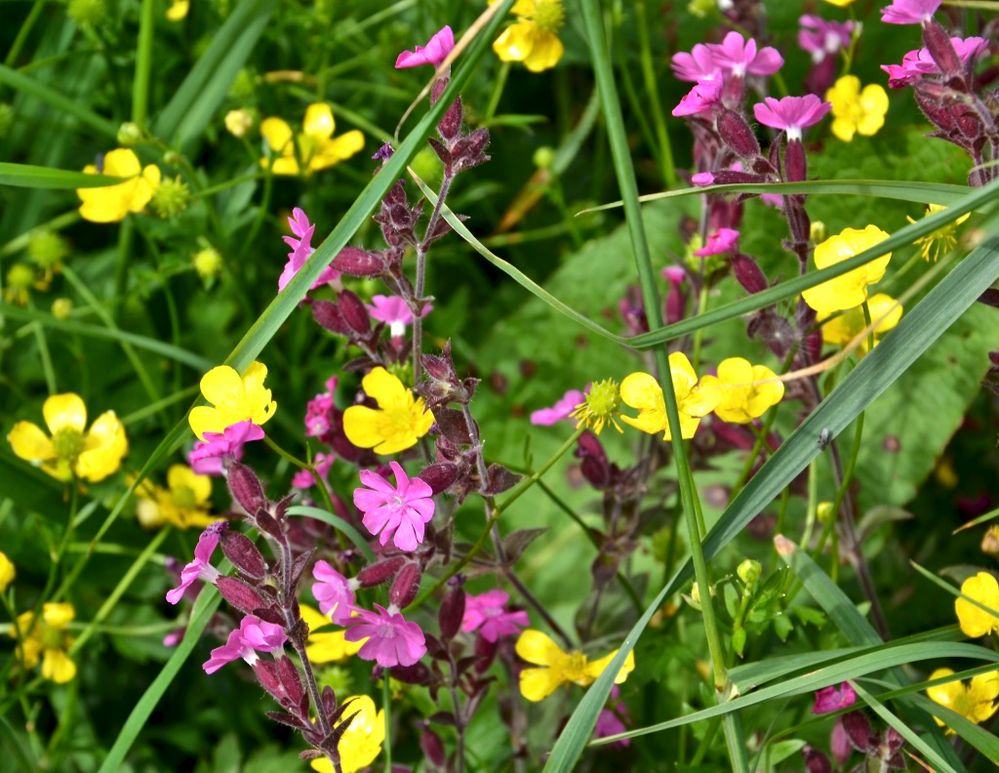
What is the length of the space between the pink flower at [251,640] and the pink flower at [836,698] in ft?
1.56

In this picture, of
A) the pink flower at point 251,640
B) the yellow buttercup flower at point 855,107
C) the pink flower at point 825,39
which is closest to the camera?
the pink flower at point 251,640

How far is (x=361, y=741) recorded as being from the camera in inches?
36.6

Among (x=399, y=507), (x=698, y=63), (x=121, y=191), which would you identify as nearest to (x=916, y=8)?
(x=698, y=63)

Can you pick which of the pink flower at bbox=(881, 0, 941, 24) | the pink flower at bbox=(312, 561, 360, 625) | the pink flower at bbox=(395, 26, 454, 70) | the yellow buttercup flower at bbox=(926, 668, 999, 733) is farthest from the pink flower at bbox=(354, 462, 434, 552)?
the pink flower at bbox=(881, 0, 941, 24)

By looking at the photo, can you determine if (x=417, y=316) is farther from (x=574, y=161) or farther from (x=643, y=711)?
(x=574, y=161)

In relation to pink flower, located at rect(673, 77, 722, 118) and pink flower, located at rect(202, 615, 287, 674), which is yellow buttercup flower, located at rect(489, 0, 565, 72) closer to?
pink flower, located at rect(673, 77, 722, 118)

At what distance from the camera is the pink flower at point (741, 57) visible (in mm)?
1011

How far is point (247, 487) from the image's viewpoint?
0.86 meters

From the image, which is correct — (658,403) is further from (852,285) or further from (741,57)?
(741,57)

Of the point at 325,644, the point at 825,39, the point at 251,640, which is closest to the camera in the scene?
the point at 251,640

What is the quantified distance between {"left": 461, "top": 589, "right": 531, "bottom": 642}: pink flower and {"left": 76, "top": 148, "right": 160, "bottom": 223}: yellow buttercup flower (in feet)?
1.96

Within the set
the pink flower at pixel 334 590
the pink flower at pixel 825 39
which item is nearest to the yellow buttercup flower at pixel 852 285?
the pink flower at pixel 334 590

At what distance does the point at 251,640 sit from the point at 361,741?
0.56 ft

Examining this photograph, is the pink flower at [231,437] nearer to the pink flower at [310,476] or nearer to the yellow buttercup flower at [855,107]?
the pink flower at [310,476]
